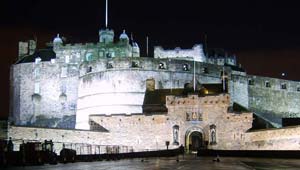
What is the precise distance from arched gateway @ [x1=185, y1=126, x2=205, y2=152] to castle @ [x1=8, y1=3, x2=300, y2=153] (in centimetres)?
8

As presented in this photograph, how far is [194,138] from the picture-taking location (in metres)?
47.7

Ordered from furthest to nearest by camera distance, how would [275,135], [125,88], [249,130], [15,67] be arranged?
[15,67], [125,88], [249,130], [275,135]

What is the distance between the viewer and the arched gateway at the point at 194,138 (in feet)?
154

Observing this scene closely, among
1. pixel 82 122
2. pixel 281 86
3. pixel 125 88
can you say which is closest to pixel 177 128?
pixel 125 88

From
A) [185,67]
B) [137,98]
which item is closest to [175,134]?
[137,98]

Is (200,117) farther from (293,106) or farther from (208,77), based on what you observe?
(293,106)

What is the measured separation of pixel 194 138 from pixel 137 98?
469 inches

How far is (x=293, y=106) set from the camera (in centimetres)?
7050

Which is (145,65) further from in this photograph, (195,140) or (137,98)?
(195,140)

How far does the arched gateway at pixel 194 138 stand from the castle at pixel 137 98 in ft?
0.25

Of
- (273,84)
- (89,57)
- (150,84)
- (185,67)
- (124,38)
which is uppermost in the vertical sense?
(124,38)

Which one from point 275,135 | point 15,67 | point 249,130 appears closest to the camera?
point 275,135

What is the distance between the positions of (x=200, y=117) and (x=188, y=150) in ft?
10.5

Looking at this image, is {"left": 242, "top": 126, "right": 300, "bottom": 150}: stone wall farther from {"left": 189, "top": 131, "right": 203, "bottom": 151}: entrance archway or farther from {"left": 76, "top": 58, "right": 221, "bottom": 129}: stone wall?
{"left": 76, "top": 58, "right": 221, "bottom": 129}: stone wall
